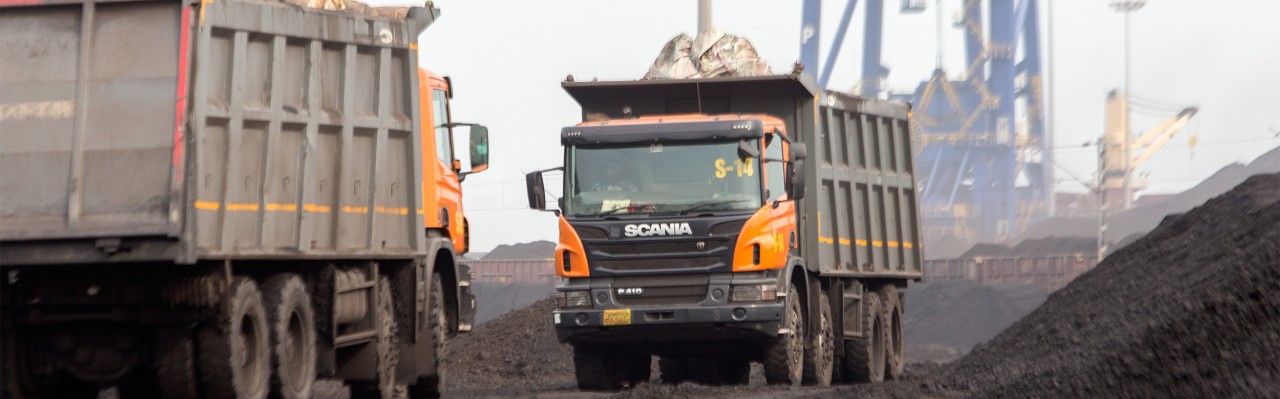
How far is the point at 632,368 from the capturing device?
16.9 m

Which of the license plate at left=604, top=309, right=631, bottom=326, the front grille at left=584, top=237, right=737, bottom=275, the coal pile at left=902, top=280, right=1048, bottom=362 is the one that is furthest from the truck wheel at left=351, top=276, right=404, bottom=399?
the coal pile at left=902, top=280, right=1048, bottom=362

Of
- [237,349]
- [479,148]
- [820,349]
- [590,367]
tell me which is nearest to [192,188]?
[237,349]

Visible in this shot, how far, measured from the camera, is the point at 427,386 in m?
13.8

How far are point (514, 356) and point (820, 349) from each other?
26.9ft

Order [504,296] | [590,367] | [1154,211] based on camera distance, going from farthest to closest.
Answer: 1. [1154,211]
2. [504,296]
3. [590,367]

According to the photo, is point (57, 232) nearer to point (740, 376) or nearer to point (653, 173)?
point (653, 173)

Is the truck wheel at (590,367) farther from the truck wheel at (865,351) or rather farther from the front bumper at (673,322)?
the truck wheel at (865,351)

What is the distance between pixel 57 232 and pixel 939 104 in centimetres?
8470

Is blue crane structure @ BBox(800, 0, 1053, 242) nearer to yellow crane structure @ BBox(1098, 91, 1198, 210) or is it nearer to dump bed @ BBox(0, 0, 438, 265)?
yellow crane structure @ BBox(1098, 91, 1198, 210)

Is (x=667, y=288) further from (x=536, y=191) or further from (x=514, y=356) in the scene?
(x=514, y=356)

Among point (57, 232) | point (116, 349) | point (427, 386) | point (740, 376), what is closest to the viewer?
point (57, 232)

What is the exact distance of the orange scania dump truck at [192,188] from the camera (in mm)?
9453

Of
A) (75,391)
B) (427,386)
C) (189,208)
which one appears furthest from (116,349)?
(427,386)

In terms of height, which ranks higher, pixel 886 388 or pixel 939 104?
pixel 939 104
